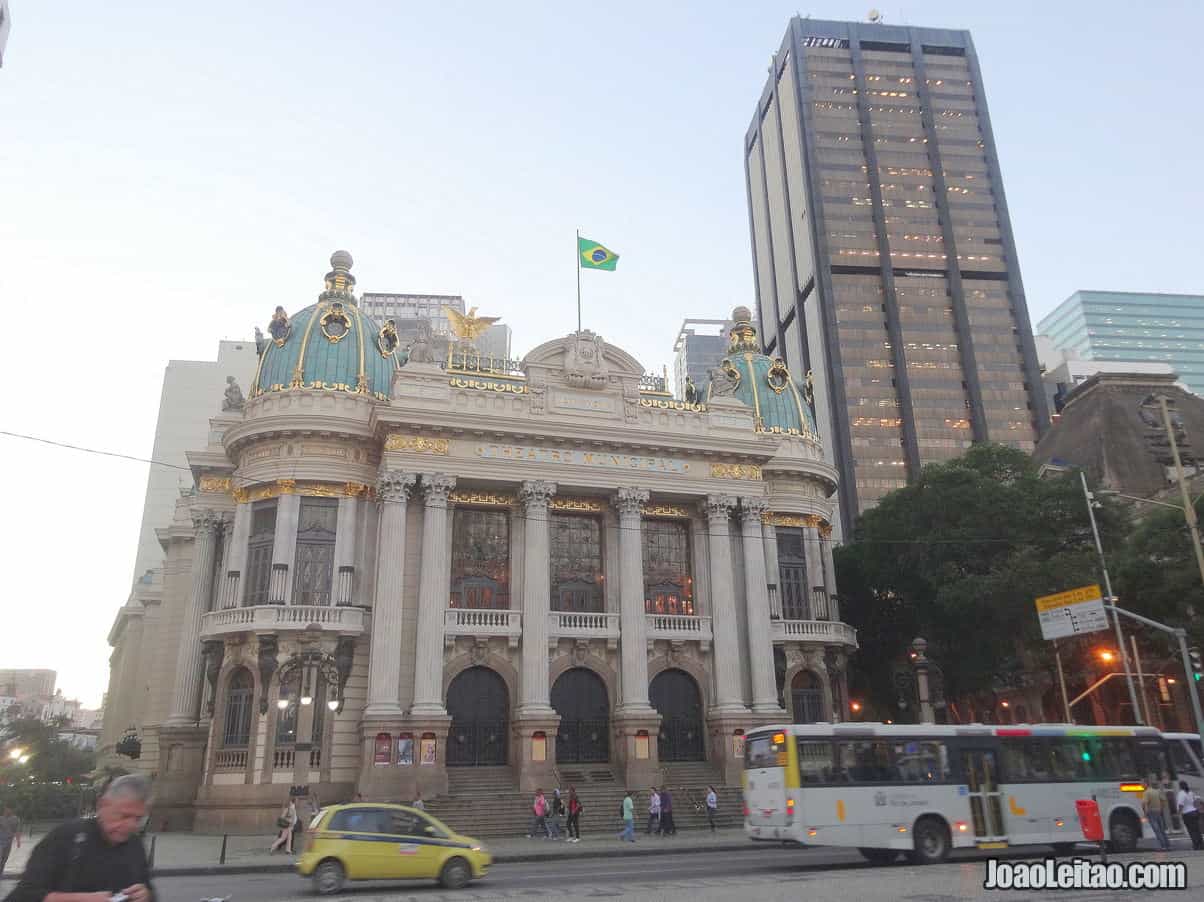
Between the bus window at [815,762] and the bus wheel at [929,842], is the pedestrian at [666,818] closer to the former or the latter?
the bus wheel at [929,842]

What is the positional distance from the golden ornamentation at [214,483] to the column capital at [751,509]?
960 inches

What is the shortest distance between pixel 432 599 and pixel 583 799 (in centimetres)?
975

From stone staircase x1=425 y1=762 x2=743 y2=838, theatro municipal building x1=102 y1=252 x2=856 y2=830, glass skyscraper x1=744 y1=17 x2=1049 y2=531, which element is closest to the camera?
stone staircase x1=425 y1=762 x2=743 y2=838

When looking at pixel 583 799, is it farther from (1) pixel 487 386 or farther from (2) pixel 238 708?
(1) pixel 487 386

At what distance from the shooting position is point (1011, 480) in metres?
45.3

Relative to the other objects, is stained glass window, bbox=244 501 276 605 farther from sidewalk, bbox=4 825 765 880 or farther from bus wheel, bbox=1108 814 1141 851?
bus wheel, bbox=1108 814 1141 851

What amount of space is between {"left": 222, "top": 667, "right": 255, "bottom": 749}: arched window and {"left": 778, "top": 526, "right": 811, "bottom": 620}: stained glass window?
961 inches

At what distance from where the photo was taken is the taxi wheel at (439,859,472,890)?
18391 millimetres

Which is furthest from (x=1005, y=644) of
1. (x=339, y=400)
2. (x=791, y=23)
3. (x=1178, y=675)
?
(x=791, y=23)

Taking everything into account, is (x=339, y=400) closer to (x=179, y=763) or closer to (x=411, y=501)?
(x=411, y=501)

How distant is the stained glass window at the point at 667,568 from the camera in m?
41.6

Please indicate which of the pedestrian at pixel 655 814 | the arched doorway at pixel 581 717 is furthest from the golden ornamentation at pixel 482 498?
the pedestrian at pixel 655 814

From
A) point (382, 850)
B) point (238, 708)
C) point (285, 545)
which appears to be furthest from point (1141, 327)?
point (382, 850)

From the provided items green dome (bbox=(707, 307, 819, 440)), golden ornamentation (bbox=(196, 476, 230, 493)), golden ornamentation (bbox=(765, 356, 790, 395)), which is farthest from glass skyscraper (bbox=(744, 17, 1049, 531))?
golden ornamentation (bbox=(196, 476, 230, 493))
